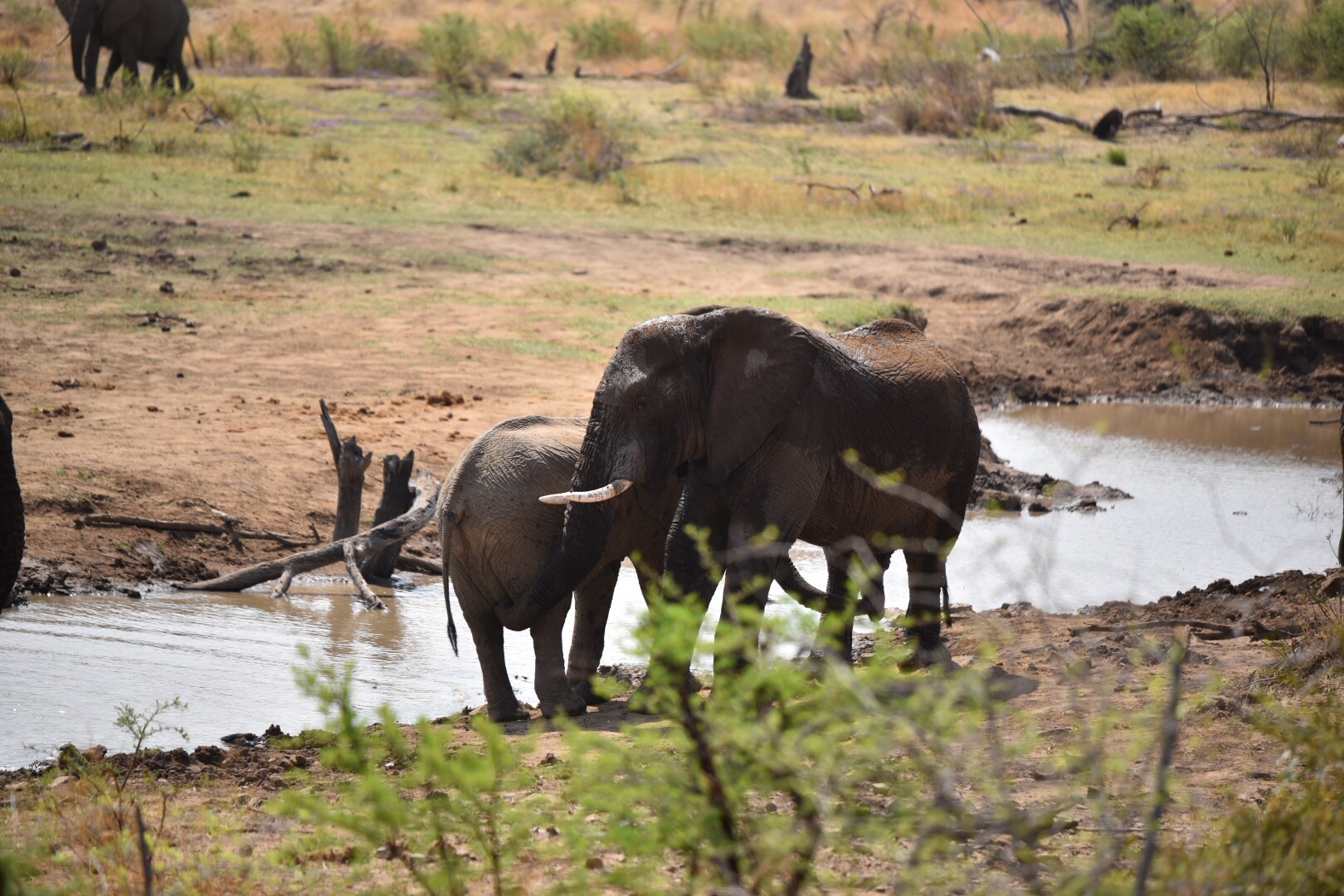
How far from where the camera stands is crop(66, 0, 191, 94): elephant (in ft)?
74.7

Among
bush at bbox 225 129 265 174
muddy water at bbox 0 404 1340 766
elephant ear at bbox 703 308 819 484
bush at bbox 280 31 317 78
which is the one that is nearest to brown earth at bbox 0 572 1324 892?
muddy water at bbox 0 404 1340 766

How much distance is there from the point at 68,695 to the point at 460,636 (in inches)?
76.6

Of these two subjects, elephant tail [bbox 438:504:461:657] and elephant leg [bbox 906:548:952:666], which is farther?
elephant leg [bbox 906:548:952:666]

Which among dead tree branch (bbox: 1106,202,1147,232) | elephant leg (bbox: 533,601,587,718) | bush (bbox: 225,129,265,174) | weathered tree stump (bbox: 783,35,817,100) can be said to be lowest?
elephant leg (bbox: 533,601,587,718)

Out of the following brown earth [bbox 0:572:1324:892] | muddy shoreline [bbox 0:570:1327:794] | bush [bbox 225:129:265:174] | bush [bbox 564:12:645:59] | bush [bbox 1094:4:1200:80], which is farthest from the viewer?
bush [bbox 564:12:645:59]

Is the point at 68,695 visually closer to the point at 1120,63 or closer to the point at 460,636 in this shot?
the point at 460,636

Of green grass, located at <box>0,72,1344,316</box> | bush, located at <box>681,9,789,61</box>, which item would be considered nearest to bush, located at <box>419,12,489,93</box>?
green grass, located at <box>0,72,1344,316</box>

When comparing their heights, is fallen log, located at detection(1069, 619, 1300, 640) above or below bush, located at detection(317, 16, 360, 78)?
below

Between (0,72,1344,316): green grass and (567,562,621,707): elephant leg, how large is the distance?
973 centimetres

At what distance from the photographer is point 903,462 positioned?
6047mm

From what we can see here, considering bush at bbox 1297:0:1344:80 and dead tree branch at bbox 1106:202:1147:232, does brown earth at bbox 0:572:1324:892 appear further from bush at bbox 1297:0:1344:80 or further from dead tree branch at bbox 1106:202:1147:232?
bush at bbox 1297:0:1344:80

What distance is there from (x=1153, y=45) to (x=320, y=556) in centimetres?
3040

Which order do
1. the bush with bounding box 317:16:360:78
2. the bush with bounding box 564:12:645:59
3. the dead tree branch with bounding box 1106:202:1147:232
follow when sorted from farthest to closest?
the bush with bounding box 564:12:645:59 → the bush with bounding box 317:16:360:78 → the dead tree branch with bounding box 1106:202:1147:232

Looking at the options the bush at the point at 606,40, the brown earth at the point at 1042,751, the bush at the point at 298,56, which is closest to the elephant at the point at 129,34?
the bush at the point at 298,56
